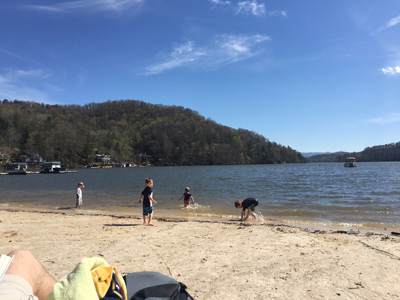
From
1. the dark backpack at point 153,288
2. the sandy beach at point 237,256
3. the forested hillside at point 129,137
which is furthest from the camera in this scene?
the forested hillside at point 129,137

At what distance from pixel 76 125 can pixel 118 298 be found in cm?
15888

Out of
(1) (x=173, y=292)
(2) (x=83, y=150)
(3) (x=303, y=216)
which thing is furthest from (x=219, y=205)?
(2) (x=83, y=150)

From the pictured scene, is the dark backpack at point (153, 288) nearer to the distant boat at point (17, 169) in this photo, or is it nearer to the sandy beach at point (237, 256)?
the sandy beach at point (237, 256)

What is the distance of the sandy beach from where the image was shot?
445cm

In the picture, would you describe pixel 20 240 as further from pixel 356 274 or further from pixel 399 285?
pixel 399 285

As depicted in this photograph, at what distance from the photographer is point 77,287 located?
1.79m

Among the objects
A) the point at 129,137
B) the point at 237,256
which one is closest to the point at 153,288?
the point at 237,256

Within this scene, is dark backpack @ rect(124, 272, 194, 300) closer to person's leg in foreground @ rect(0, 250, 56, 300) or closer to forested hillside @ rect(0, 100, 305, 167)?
person's leg in foreground @ rect(0, 250, 56, 300)

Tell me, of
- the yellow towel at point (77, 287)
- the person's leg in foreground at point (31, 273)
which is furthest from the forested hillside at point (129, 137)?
the yellow towel at point (77, 287)

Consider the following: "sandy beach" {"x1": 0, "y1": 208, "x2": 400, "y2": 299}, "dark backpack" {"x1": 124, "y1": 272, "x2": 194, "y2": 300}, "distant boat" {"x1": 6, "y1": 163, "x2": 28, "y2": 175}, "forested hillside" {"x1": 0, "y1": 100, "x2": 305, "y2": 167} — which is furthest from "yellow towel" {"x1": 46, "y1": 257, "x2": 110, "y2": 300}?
"forested hillside" {"x1": 0, "y1": 100, "x2": 305, "y2": 167}

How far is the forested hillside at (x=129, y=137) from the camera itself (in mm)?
122938

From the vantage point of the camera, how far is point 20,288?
5.84 ft

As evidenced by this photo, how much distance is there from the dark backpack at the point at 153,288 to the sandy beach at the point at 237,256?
1552mm

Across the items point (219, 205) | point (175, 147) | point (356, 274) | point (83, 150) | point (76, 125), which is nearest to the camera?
point (356, 274)
